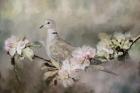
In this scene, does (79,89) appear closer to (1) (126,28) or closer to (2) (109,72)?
(2) (109,72)

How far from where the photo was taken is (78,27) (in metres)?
1.58

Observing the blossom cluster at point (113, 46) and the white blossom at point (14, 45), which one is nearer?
the blossom cluster at point (113, 46)

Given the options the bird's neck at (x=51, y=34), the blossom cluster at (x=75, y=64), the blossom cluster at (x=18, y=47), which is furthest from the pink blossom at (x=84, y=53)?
the blossom cluster at (x=18, y=47)

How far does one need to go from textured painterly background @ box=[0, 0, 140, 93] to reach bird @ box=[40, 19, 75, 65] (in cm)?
2

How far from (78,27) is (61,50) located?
0.14 meters

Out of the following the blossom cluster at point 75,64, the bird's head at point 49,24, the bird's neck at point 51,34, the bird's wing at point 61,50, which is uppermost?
the bird's head at point 49,24

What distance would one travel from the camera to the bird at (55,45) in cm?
159

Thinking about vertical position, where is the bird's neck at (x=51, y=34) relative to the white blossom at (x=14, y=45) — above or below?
above

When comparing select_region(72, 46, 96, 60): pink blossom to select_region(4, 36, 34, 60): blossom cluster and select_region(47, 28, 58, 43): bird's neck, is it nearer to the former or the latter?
select_region(47, 28, 58, 43): bird's neck

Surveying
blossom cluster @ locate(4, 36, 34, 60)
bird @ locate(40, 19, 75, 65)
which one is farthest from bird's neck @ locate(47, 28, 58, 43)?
blossom cluster @ locate(4, 36, 34, 60)

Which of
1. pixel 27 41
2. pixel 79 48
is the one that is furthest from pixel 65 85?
pixel 27 41

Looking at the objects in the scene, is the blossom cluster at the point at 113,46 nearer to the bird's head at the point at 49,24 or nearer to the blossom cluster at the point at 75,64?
the blossom cluster at the point at 75,64

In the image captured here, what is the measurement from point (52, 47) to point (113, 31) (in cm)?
31

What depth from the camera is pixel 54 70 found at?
160 cm
